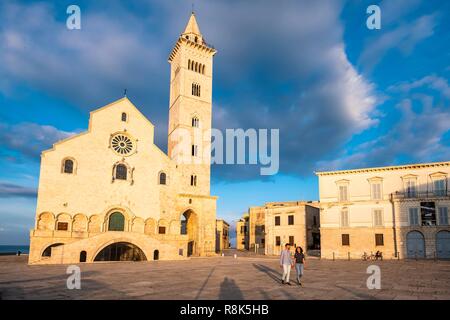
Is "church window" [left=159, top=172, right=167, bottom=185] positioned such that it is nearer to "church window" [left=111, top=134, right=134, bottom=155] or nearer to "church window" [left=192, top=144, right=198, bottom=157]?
"church window" [left=111, top=134, right=134, bottom=155]

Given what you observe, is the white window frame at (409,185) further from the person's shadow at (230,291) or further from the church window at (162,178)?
the person's shadow at (230,291)

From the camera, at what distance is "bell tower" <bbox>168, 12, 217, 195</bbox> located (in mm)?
45844

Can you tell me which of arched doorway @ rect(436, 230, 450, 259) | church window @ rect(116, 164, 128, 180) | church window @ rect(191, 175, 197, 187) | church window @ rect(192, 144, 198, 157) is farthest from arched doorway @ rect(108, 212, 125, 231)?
arched doorway @ rect(436, 230, 450, 259)

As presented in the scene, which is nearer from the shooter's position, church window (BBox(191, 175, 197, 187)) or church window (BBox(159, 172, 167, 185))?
church window (BBox(159, 172, 167, 185))

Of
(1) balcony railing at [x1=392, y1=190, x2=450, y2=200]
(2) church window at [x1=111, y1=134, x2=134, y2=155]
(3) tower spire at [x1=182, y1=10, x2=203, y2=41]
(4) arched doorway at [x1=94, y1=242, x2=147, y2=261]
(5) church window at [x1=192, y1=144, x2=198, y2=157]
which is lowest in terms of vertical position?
(4) arched doorway at [x1=94, y1=242, x2=147, y2=261]

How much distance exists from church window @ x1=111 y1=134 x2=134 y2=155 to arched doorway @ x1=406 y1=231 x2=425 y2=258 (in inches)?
1251

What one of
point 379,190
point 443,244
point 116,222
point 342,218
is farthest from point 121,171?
point 443,244

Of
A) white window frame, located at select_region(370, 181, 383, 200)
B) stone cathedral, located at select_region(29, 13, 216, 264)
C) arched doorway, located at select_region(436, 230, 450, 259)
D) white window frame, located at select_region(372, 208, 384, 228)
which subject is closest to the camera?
stone cathedral, located at select_region(29, 13, 216, 264)

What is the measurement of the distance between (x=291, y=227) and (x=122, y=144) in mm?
24869

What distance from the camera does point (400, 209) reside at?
1426 inches

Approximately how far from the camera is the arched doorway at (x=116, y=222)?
3662cm

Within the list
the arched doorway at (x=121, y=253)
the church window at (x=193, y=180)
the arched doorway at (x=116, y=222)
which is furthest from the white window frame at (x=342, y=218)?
the arched doorway at (x=116, y=222)

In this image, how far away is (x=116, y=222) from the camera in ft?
121

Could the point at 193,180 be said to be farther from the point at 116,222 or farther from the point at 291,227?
the point at 291,227
